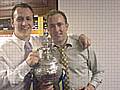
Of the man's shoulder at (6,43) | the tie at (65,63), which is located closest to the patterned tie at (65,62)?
the tie at (65,63)

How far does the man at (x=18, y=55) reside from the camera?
3.34 ft

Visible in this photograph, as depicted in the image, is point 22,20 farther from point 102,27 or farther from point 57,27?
point 102,27

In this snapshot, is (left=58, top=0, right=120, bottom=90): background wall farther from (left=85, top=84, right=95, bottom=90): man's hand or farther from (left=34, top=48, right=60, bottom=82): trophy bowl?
(left=34, top=48, right=60, bottom=82): trophy bowl

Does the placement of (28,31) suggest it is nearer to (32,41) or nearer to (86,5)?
(32,41)

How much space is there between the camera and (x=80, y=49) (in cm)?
110

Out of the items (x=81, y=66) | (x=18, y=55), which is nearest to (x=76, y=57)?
(x=81, y=66)

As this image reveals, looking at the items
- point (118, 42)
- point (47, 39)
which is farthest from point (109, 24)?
point (47, 39)

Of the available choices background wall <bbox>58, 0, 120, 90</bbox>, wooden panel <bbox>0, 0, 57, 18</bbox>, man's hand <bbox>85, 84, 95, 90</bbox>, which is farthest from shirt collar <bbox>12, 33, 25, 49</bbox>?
man's hand <bbox>85, 84, 95, 90</bbox>

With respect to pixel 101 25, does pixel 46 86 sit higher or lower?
lower

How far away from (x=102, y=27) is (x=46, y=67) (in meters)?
0.31

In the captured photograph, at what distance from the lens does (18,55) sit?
105cm

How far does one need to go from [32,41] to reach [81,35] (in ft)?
0.73

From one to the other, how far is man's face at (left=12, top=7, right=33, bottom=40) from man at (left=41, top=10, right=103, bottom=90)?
0.09 meters

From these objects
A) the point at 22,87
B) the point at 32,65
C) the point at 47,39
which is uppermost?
the point at 47,39
